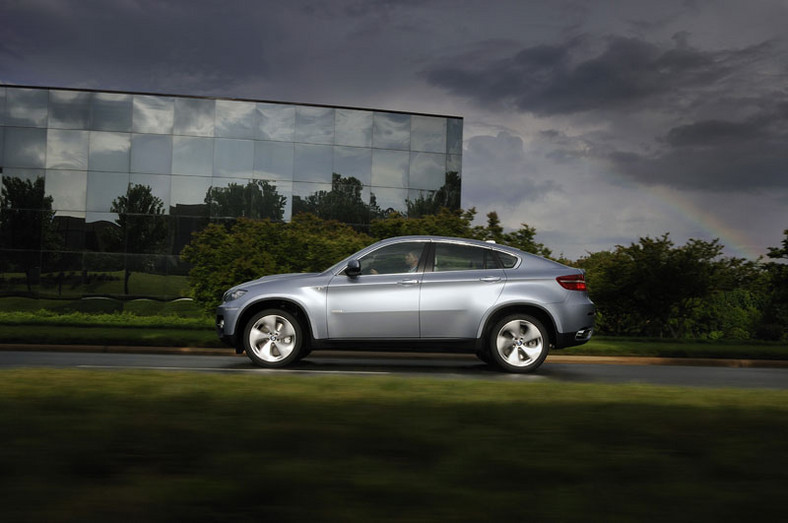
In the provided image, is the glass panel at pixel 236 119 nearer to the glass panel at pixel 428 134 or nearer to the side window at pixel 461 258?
the glass panel at pixel 428 134

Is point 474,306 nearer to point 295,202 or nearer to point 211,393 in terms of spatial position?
point 211,393

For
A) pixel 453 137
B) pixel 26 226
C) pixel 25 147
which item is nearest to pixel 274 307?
pixel 26 226

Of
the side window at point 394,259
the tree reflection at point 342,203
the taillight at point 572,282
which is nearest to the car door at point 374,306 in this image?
the side window at point 394,259

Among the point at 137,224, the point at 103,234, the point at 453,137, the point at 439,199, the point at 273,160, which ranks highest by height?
the point at 453,137

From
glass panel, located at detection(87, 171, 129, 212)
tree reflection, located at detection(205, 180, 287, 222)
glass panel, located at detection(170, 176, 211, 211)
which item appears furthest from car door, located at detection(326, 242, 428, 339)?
glass panel, located at detection(87, 171, 129, 212)

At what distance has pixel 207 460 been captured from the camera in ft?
10.3

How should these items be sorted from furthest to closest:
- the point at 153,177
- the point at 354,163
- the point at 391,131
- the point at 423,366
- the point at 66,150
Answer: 1. the point at 391,131
2. the point at 354,163
3. the point at 153,177
4. the point at 66,150
5. the point at 423,366

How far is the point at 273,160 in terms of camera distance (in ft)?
86.1

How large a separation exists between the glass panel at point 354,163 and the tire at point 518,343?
56.8ft

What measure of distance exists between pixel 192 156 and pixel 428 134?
8.98m

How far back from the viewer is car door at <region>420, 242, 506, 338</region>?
10.1 meters

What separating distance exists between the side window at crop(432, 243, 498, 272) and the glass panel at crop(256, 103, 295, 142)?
17.1 metres

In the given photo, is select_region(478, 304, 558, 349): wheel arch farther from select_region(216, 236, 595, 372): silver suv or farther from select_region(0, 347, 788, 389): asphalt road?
select_region(0, 347, 788, 389): asphalt road

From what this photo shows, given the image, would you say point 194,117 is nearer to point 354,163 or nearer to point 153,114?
point 153,114
